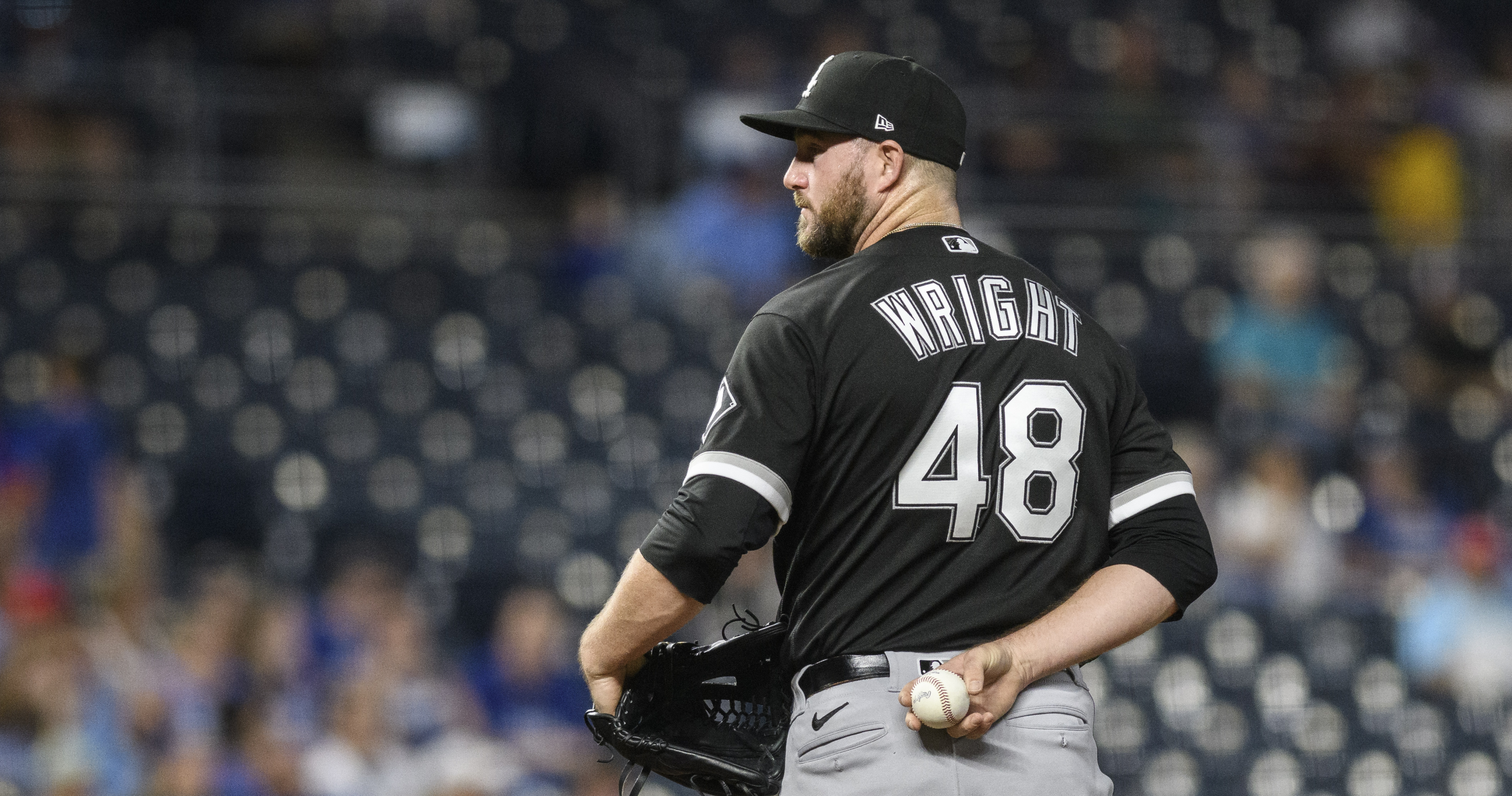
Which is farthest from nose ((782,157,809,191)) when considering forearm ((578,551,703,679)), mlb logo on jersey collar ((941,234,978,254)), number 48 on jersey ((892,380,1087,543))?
forearm ((578,551,703,679))

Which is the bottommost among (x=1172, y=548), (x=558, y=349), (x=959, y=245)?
(x=558, y=349)

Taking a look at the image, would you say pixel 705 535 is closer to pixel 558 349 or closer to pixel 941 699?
pixel 941 699

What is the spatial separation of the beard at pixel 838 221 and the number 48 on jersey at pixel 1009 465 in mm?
Result: 385

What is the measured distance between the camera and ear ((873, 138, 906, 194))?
2.85 metres

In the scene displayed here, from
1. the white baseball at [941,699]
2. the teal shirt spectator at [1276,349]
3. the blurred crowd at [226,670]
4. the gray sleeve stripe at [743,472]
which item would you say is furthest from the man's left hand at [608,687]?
the teal shirt spectator at [1276,349]

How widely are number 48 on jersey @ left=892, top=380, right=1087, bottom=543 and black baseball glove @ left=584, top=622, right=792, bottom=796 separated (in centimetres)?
38

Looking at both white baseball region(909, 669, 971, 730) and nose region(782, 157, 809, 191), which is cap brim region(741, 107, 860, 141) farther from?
white baseball region(909, 669, 971, 730)

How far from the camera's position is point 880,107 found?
2824 mm

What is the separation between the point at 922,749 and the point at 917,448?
46cm

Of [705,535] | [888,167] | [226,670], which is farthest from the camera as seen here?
[226,670]

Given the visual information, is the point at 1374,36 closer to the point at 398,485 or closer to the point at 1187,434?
the point at 1187,434

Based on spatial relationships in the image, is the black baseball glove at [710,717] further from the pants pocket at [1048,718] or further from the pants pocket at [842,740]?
the pants pocket at [1048,718]

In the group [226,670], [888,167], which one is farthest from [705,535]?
[226,670]

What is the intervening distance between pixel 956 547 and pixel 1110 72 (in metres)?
8.16
